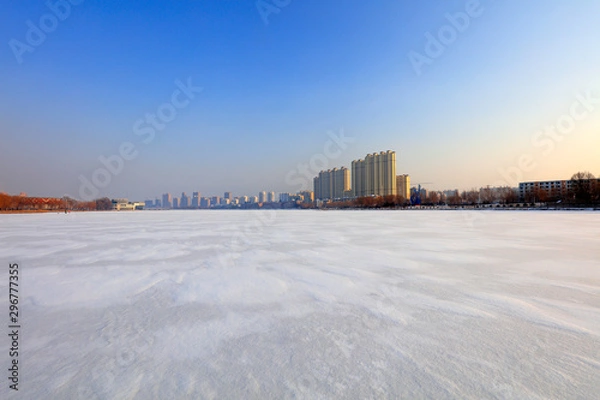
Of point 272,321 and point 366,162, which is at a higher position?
point 366,162

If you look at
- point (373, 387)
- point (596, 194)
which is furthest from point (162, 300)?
point (596, 194)

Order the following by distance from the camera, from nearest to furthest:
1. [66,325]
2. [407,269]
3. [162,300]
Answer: [66,325], [162,300], [407,269]

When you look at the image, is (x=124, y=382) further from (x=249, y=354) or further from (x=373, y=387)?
(x=373, y=387)

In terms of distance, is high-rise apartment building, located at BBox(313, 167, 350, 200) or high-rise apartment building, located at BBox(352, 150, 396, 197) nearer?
high-rise apartment building, located at BBox(352, 150, 396, 197)

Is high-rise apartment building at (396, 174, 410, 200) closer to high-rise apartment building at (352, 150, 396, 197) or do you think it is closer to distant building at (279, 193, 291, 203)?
high-rise apartment building at (352, 150, 396, 197)

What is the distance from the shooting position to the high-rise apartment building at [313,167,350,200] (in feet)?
447

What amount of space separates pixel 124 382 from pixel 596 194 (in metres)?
71.9

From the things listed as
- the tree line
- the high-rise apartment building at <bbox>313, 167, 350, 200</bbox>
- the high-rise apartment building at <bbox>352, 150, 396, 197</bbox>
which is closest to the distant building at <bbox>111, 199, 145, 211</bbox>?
the tree line

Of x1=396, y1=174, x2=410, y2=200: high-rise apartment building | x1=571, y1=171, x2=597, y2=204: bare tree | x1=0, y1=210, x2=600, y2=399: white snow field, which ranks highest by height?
x1=396, y1=174, x2=410, y2=200: high-rise apartment building

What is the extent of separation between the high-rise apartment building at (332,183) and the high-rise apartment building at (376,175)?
9.35 metres

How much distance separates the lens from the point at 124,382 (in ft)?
6.64

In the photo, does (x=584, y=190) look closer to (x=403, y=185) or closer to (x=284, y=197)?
(x=403, y=185)

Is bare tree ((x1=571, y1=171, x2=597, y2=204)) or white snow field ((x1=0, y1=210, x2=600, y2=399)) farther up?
bare tree ((x1=571, y1=171, x2=597, y2=204))

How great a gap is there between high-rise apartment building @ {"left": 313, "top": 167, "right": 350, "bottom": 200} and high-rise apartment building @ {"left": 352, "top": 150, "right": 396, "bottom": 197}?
935 cm
